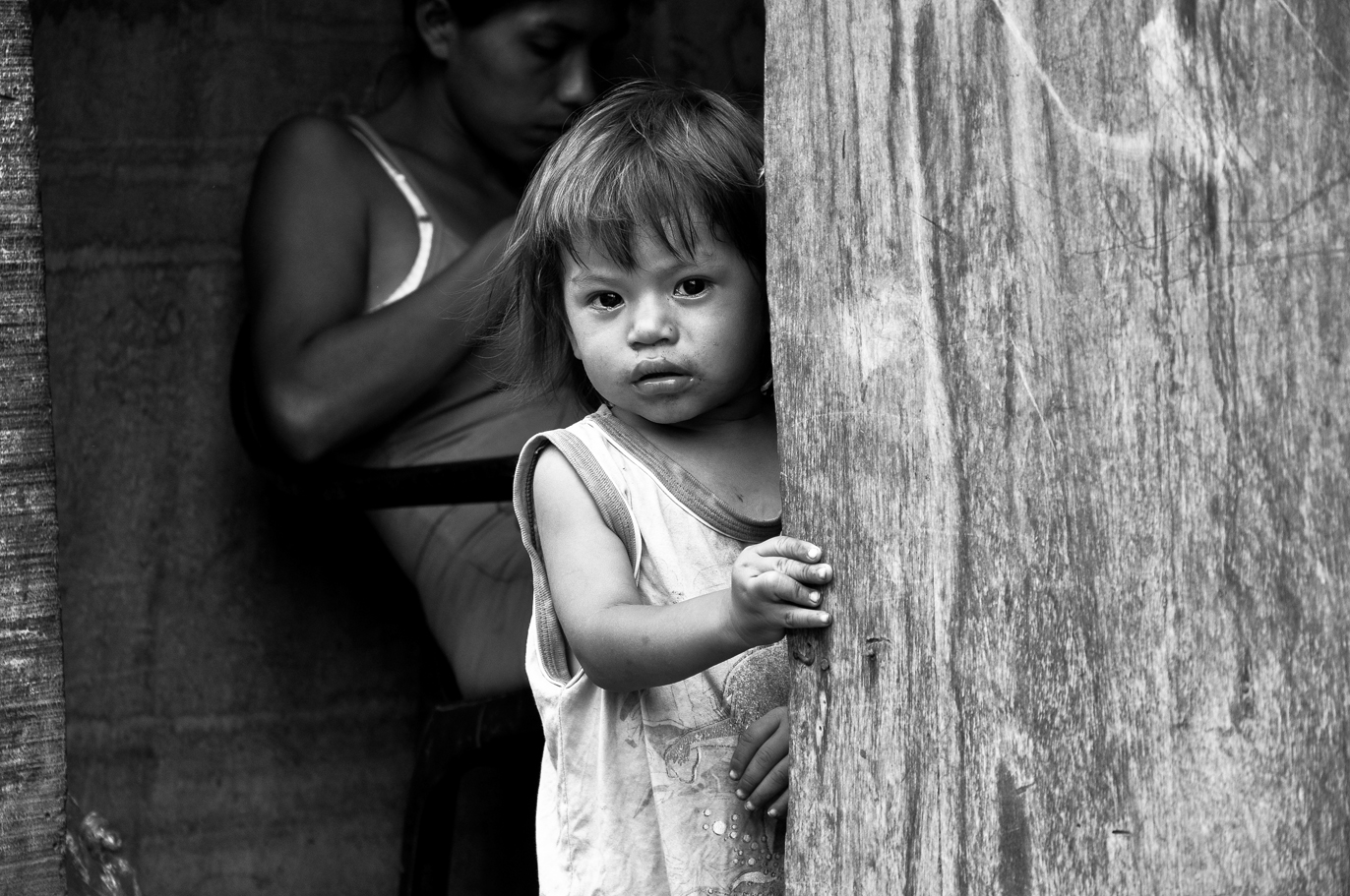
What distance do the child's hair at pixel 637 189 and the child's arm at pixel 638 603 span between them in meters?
0.22

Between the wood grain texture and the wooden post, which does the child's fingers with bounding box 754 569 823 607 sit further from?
the wood grain texture

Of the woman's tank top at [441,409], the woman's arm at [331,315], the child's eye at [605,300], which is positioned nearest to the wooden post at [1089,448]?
the child's eye at [605,300]

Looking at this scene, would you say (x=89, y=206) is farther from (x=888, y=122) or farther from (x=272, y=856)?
(x=888, y=122)

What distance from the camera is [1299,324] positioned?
1056 millimetres

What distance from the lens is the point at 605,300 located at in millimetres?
1533

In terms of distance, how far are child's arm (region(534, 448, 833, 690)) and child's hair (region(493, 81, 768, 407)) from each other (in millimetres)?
225

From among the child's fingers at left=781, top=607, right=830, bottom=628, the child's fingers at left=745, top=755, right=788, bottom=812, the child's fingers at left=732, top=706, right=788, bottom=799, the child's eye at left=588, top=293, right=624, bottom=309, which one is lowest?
the child's fingers at left=745, top=755, right=788, bottom=812

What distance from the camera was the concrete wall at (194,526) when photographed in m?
2.74

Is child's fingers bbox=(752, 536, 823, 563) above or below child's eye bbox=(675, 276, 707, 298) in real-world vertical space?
below

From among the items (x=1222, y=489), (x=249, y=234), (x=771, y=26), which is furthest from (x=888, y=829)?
(x=249, y=234)

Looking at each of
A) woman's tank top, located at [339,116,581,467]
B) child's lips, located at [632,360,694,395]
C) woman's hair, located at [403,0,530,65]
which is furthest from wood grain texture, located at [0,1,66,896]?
woman's hair, located at [403,0,530,65]

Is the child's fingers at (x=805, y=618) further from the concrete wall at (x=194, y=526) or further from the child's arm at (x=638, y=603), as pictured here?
the concrete wall at (x=194, y=526)

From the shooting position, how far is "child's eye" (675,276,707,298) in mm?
1505

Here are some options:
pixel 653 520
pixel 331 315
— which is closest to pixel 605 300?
pixel 653 520
